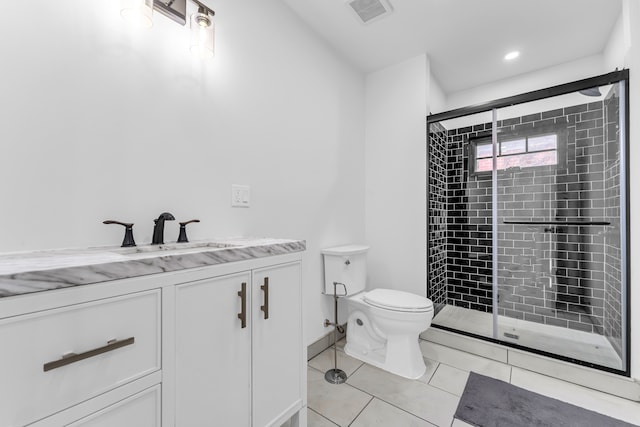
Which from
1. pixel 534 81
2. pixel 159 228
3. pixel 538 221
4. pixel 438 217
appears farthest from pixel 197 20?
pixel 534 81

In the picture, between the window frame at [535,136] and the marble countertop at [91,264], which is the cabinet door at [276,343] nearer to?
the marble countertop at [91,264]

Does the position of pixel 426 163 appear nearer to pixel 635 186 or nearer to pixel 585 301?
pixel 635 186

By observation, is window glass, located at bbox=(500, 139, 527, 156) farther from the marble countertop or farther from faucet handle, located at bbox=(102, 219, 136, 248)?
faucet handle, located at bbox=(102, 219, 136, 248)

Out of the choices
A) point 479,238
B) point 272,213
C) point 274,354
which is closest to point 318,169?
point 272,213

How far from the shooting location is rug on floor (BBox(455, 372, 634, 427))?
1431mm

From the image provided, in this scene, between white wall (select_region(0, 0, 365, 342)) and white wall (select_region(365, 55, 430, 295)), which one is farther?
white wall (select_region(365, 55, 430, 295))

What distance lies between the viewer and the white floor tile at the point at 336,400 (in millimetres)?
1488

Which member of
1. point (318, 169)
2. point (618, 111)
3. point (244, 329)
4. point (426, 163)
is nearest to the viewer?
point (244, 329)

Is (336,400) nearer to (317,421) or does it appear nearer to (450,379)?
(317,421)

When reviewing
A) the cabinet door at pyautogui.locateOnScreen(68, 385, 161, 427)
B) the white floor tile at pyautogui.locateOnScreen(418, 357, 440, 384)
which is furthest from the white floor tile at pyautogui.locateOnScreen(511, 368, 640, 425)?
the cabinet door at pyautogui.locateOnScreen(68, 385, 161, 427)

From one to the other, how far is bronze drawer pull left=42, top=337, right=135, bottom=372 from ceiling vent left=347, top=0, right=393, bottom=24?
2.26 m

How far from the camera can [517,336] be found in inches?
86.6

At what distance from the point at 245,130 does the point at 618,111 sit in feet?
7.93

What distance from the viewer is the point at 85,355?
69 cm
